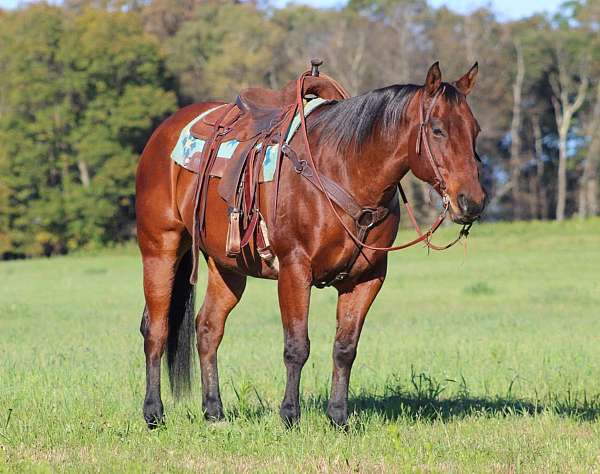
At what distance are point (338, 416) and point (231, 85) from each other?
52.3 m

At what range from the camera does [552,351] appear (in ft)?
39.2

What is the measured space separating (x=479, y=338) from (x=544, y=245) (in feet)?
88.8

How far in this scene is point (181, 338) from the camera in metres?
8.15

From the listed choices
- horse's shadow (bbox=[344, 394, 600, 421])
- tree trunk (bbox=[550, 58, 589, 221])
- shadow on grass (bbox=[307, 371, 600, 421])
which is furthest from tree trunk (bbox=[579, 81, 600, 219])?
horse's shadow (bbox=[344, 394, 600, 421])

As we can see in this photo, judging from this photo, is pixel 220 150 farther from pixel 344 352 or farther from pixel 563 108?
pixel 563 108

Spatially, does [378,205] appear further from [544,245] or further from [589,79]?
[589,79]

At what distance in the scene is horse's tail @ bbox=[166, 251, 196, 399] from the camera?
8.13 metres

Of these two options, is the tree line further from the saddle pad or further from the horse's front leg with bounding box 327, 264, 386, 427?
the horse's front leg with bounding box 327, 264, 386, 427

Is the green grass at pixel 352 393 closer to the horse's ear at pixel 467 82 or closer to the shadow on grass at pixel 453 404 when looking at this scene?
the shadow on grass at pixel 453 404

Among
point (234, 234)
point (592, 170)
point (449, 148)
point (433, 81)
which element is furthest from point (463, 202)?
point (592, 170)

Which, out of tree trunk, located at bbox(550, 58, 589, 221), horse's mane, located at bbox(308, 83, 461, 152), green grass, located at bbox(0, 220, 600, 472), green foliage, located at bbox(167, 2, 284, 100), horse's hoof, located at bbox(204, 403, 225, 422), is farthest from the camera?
green foliage, located at bbox(167, 2, 284, 100)

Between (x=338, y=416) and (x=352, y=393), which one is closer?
(x=338, y=416)

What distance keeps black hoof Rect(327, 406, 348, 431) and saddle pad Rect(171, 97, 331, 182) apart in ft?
5.21

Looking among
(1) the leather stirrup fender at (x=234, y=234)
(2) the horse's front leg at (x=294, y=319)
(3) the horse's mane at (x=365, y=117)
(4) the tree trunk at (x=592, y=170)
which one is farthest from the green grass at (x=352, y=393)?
(4) the tree trunk at (x=592, y=170)
